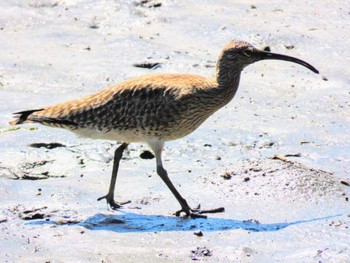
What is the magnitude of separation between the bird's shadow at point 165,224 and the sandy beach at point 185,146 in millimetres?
17

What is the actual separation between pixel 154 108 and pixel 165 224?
3.75 ft

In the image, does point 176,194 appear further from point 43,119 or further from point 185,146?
point 185,146

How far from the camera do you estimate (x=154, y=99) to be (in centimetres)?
934

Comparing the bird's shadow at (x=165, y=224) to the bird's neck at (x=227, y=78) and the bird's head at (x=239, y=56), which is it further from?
the bird's head at (x=239, y=56)

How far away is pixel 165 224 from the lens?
340 inches

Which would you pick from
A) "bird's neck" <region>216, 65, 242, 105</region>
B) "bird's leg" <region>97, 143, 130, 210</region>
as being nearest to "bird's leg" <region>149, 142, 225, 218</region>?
"bird's leg" <region>97, 143, 130, 210</region>

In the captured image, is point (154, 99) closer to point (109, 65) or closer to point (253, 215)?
point (253, 215)

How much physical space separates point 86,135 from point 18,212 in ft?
3.66

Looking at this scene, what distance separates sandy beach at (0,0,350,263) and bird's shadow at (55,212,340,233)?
0.02 metres

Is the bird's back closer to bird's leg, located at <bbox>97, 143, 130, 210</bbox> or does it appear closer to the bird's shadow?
bird's leg, located at <bbox>97, 143, 130, 210</bbox>

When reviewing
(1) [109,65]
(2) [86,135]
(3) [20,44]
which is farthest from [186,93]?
(3) [20,44]

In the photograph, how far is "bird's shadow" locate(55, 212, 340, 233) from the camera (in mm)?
8516

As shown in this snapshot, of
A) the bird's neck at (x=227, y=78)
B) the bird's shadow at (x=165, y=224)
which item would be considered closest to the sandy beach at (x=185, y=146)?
the bird's shadow at (x=165, y=224)

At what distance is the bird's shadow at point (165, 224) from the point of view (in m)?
8.52
